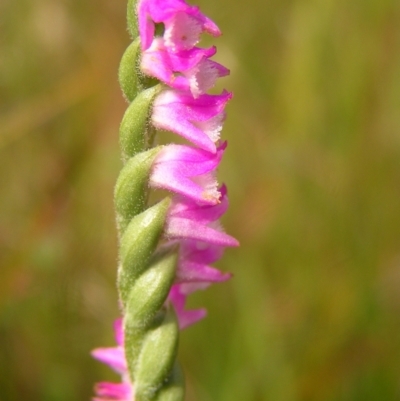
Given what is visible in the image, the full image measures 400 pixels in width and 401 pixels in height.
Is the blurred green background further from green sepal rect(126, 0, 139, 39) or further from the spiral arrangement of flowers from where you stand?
green sepal rect(126, 0, 139, 39)

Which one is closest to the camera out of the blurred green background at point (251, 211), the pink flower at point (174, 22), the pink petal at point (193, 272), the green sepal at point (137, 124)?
the pink flower at point (174, 22)

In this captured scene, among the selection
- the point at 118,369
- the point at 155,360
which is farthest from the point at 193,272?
the point at 118,369

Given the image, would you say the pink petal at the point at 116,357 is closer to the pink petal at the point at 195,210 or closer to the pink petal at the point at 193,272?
the pink petal at the point at 193,272

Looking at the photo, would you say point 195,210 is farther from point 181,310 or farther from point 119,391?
point 119,391

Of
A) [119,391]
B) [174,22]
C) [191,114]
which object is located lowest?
[119,391]

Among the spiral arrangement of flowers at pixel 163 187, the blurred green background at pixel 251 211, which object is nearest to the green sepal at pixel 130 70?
the spiral arrangement of flowers at pixel 163 187

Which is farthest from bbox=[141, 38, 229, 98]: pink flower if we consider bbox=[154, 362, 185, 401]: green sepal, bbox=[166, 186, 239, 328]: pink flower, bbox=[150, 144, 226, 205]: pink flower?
bbox=[154, 362, 185, 401]: green sepal
